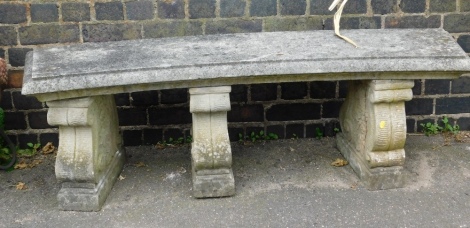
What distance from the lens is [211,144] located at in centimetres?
312

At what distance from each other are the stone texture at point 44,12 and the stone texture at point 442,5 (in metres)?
2.83

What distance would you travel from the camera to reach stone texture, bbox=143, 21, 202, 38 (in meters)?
3.84

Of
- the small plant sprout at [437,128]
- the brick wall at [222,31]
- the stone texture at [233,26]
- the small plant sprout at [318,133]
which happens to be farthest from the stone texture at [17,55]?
the small plant sprout at [437,128]

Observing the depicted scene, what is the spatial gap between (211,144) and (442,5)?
2.21 m

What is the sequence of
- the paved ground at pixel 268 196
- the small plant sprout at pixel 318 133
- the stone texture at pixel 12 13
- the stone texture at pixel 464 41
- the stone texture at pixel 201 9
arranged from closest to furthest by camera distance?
the paved ground at pixel 268 196 → the stone texture at pixel 12 13 → the stone texture at pixel 201 9 → the stone texture at pixel 464 41 → the small plant sprout at pixel 318 133

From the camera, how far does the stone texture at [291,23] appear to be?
391cm

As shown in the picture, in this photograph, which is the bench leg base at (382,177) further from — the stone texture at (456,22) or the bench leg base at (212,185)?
the stone texture at (456,22)

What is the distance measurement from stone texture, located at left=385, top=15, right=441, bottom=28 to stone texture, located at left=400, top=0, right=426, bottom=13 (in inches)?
2.1

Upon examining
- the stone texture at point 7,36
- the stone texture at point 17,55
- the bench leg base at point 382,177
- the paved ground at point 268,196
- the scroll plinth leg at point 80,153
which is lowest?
the paved ground at point 268,196

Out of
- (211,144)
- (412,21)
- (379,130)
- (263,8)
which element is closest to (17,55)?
(211,144)

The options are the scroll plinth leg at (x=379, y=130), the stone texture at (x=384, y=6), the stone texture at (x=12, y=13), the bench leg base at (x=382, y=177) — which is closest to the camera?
the scroll plinth leg at (x=379, y=130)

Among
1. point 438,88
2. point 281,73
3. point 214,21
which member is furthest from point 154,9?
point 438,88

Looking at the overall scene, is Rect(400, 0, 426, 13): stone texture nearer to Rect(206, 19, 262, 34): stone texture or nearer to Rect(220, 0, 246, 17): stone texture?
Rect(206, 19, 262, 34): stone texture

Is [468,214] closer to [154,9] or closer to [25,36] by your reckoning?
[154,9]
